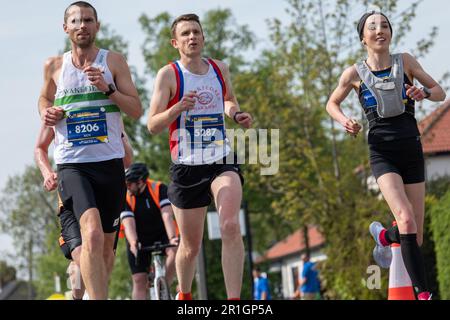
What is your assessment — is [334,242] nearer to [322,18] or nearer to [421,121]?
[421,121]

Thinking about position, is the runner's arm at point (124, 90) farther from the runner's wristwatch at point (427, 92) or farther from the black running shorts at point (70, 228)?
the runner's wristwatch at point (427, 92)

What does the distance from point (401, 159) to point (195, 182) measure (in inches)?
73.7

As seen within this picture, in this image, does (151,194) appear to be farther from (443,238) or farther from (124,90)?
(443,238)

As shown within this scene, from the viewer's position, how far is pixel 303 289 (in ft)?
105

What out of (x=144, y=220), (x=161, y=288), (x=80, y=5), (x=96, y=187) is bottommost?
(x=161, y=288)

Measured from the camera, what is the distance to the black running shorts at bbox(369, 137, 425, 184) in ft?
30.2

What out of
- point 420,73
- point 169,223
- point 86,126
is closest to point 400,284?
point 420,73

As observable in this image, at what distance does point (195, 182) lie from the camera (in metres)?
9.08

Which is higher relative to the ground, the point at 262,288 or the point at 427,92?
the point at 427,92

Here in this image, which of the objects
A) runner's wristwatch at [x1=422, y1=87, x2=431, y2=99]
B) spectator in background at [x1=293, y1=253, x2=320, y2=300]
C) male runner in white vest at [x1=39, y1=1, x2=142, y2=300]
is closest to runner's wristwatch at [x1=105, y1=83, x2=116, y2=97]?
male runner in white vest at [x1=39, y1=1, x2=142, y2=300]

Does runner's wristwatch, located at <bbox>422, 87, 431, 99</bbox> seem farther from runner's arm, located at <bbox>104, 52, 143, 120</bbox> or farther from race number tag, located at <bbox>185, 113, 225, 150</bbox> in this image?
runner's arm, located at <bbox>104, 52, 143, 120</bbox>

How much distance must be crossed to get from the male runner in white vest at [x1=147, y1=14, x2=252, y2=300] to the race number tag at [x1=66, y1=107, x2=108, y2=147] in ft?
2.24

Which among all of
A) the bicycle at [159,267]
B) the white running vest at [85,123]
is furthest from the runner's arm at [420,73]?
the bicycle at [159,267]

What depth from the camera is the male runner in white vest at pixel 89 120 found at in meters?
8.25
